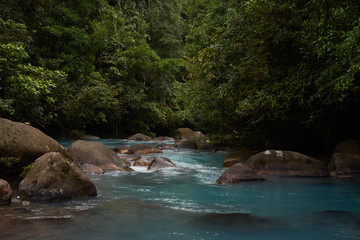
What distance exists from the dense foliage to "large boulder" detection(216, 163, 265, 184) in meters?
1.74

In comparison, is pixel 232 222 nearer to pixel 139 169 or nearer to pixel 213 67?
pixel 139 169

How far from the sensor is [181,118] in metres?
30.8

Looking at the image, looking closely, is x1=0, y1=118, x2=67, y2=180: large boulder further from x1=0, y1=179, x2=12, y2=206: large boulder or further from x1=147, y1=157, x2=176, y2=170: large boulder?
x1=147, y1=157, x2=176, y2=170: large boulder

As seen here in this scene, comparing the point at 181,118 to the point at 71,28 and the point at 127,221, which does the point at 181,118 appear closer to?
the point at 71,28

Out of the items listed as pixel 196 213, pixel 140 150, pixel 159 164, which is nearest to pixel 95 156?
pixel 159 164

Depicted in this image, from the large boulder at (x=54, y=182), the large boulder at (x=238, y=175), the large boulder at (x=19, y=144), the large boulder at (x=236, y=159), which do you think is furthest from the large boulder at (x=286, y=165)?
the large boulder at (x=19, y=144)

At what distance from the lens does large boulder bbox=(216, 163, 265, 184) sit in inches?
316

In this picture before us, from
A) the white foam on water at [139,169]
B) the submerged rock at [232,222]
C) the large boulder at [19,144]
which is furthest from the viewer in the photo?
the white foam on water at [139,169]

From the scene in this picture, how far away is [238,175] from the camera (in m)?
8.20

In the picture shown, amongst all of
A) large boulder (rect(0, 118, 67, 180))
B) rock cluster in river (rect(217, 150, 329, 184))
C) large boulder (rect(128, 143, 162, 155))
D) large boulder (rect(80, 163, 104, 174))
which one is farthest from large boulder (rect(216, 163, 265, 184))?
large boulder (rect(128, 143, 162, 155))

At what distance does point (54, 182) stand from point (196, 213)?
2.56 m

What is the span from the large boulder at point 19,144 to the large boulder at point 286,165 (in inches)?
214

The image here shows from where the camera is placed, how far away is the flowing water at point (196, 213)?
4.23 meters

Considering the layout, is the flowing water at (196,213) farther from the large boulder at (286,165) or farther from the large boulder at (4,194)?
the large boulder at (286,165)
